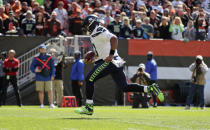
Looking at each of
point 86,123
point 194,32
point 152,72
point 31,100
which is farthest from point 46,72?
point 86,123

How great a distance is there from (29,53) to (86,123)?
1222cm

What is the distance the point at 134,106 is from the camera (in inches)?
748

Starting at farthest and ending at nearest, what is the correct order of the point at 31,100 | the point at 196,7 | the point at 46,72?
the point at 196,7 < the point at 31,100 < the point at 46,72

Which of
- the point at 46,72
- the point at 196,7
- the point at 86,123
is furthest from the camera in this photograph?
→ the point at 196,7

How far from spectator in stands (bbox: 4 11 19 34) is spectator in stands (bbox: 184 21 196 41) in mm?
6852

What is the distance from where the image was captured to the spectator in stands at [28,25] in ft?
69.9

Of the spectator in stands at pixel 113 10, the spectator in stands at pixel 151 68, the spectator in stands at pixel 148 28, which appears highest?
the spectator in stands at pixel 113 10

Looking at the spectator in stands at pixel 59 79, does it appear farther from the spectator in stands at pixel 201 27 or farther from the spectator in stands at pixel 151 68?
the spectator in stands at pixel 201 27

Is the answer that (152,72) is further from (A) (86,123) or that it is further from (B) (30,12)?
(A) (86,123)

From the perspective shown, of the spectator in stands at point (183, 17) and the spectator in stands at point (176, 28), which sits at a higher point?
the spectator in stands at point (183, 17)

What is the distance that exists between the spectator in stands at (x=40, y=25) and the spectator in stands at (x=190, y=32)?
230 inches

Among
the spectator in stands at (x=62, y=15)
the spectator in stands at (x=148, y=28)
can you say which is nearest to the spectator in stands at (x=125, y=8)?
the spectator in stands at (x=148, y=28)

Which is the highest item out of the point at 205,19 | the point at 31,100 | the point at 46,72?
the point at 205,19

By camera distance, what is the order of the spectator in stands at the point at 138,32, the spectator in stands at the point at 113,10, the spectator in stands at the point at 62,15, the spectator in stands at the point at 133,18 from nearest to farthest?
the spectator in stands at the point at 138,32, the spectator in stands at the point at 62,15, the spectator in stands at the point at 133,18, the spectator in stands at the point at 113,10
